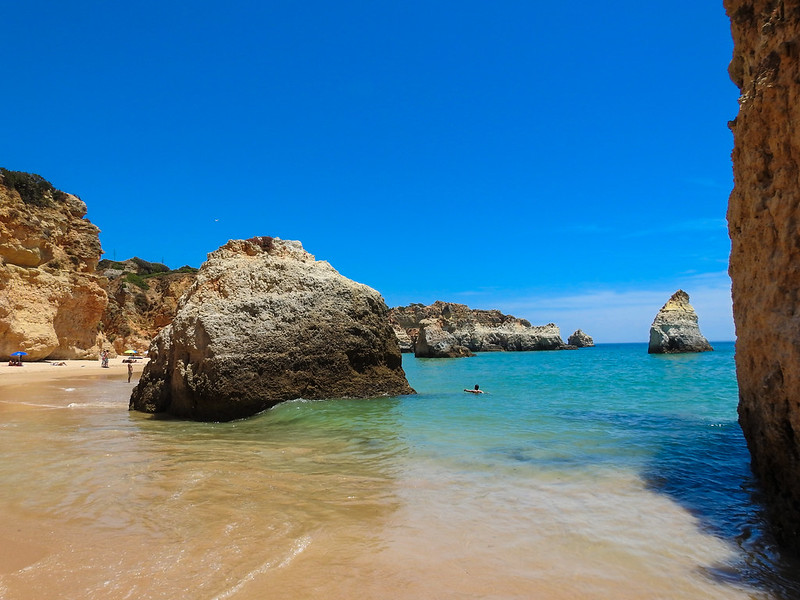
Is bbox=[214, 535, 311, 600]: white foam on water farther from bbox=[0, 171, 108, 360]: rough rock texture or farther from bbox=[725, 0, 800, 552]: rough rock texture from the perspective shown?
bbox=[0, 171, 108, 360]: rough rock texture

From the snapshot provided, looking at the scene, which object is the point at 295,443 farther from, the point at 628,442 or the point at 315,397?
the point at 628,442

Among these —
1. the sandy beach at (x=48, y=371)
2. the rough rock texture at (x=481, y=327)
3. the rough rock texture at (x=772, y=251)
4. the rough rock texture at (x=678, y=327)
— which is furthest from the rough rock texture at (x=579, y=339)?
the rough rock texture at (x=772, y=251)

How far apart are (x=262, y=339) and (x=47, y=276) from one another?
22.3 metres

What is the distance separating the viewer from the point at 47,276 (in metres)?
26.5

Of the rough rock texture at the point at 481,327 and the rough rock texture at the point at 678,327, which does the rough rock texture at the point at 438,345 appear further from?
the rough rock texture at the point at 678,327

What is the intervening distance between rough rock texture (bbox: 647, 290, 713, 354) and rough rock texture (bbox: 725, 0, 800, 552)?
2128 inches

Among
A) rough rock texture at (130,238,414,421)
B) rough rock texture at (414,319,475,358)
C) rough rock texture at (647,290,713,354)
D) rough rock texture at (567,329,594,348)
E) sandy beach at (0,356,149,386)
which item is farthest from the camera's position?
rough rock texture at (567,329,594,348)

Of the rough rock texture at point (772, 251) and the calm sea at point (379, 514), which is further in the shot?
the rough rock texture at point (772, 251)

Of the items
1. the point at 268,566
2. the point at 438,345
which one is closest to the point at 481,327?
the point at 438,345

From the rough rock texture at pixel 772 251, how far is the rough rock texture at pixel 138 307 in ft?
126

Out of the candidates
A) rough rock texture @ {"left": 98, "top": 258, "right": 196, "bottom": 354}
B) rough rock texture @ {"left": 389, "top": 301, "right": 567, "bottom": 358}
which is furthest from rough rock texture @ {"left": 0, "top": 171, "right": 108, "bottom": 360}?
rough rock texture @ {"left": 389, "top": 301, "right": 567, "bottom": 358}

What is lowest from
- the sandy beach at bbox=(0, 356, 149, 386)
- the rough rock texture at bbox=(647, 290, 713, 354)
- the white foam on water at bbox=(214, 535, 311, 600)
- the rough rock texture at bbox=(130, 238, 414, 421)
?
the white foam on water at bbox=(214, 535, 311, 600)

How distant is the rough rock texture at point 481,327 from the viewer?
8294 cm

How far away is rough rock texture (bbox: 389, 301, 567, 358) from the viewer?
82938 millimetres
